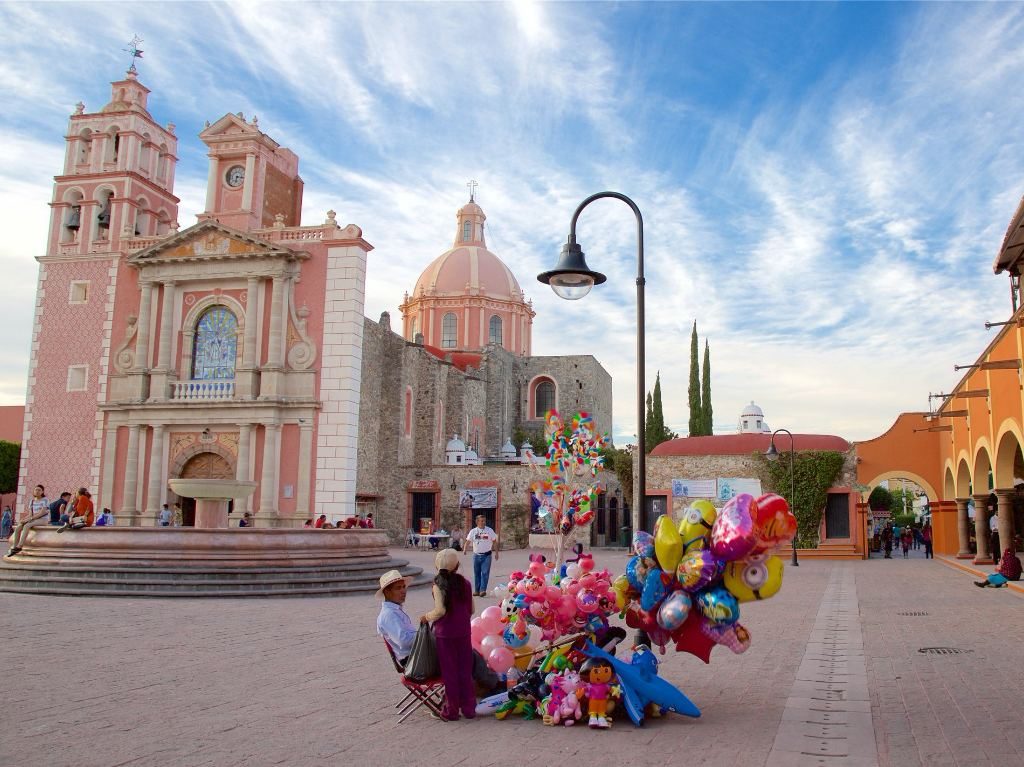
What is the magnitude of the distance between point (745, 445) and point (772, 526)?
27.1 m

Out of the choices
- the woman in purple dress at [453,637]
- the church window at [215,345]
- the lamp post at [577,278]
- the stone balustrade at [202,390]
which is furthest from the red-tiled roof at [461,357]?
the woman in purple dress at [453,637]

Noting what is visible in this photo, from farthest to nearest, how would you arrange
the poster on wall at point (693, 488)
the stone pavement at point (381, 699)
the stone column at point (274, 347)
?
1. the poster on wall at point (693, 488)
2. the stone column at point (274, 347)
3. the stone pavement at point (381, 699)

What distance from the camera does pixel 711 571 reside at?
5.98 metres

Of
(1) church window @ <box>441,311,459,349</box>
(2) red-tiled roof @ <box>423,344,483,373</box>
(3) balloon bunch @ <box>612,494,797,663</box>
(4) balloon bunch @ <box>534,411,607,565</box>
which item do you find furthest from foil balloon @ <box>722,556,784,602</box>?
(1) church window @ <box>441,311,459,349</box>

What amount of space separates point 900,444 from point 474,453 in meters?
18.0

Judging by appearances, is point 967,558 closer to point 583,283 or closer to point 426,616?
point 583,283

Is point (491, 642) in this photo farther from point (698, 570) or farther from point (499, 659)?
point (698, 570)

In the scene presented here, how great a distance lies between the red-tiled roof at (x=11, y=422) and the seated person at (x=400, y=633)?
44.4m

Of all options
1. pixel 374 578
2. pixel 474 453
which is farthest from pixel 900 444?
pixel 374 578

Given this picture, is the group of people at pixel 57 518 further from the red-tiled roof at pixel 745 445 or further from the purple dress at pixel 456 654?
the red-tiled roof at pixel 745 445

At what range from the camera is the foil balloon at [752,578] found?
597 cm

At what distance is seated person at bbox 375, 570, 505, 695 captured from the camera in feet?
21.2

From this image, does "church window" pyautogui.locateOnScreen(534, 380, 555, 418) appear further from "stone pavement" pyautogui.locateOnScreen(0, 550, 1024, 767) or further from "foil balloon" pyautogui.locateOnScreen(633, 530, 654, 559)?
"foil balloon" pyautogui.locateOnScreen(633, 530, 654, 559)

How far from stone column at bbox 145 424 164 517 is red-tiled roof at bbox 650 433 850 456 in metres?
16.9
